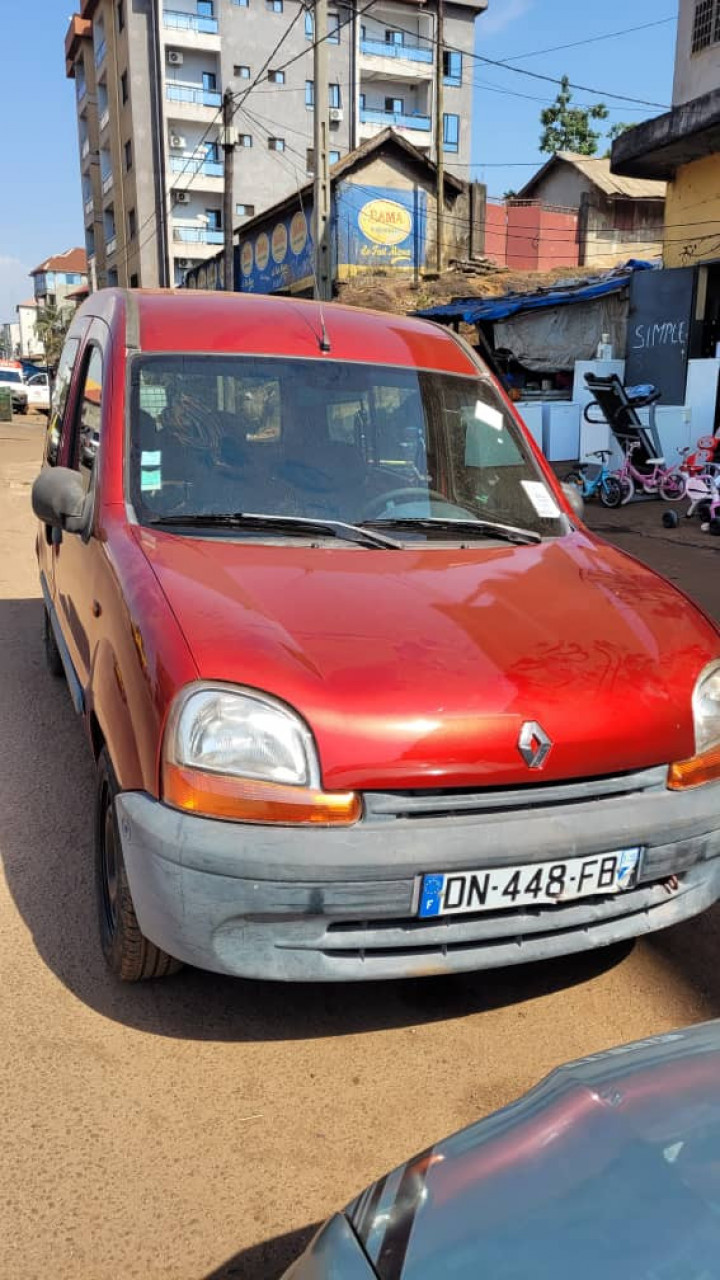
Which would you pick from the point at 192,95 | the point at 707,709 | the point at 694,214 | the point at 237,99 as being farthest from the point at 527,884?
the point at 192,95

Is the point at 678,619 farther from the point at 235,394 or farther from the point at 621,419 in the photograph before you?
the point at 621,419

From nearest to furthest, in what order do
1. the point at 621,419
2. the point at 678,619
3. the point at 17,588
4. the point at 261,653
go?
the point at 261,653
the point at 678,619
the point at 17,588
the point at 621,419

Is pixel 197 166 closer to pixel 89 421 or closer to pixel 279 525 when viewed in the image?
pixel 89 421

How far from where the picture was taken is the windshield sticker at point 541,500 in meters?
3.44

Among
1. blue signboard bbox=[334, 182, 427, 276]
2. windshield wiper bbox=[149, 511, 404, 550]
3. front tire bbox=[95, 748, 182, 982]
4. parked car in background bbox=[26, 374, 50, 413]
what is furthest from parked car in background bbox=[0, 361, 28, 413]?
front tire bbox=[95, 748, 182, 982]

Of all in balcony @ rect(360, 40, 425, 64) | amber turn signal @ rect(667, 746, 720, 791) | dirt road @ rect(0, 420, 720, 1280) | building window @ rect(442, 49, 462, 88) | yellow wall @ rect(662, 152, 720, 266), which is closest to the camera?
dirt road @ rect(0, 420, 720, 1280)

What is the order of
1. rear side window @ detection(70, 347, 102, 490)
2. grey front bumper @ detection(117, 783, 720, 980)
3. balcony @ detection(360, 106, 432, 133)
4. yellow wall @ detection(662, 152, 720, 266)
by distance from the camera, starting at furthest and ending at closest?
balcony @ detection(360, 106, 432, 133)
yellow wall @ detection(662, 152, 720, 266)
rear side window @ detection(70, 347, 102, 490)
grey front bumper @ detection(117, 783, 720, 980)

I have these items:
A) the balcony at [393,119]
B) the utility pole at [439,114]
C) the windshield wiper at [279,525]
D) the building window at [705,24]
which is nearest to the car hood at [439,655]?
the windshield wiper at [279,525]

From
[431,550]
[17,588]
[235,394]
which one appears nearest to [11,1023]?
[431,550]

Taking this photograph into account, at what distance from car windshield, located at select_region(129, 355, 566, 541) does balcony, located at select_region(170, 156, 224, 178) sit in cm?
4969

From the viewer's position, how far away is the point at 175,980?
2.71 metres

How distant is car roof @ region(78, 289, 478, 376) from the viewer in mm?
3436

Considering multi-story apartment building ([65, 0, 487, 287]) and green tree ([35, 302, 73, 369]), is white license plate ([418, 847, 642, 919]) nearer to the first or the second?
multi-story apartment building ([65, 0, 487, 287])

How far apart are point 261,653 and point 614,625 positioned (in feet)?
3.23
